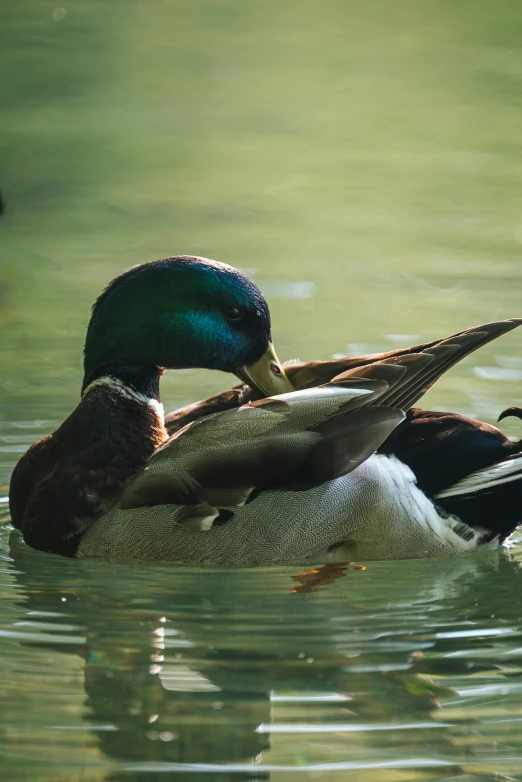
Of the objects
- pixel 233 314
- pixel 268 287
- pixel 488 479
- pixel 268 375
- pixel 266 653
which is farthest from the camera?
pixel 268 287

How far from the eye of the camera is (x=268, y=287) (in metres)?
10.0

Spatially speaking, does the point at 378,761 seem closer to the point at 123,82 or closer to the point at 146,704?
the point at 146,704

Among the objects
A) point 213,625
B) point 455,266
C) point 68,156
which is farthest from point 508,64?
point 213,625

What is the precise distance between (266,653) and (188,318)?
1.75 metres

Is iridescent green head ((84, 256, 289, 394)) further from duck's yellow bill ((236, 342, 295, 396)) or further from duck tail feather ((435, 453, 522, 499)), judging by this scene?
duck tail feather ((435, 453, 522, 499))

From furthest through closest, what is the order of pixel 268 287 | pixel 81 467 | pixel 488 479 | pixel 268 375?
pixel 268 287 < pixel 268 375 < pixel 81 467 < pixel 488 479

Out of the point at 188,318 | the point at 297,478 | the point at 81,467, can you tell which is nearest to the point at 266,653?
the point at 297,478

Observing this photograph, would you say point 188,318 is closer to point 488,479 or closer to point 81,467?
point 81,467

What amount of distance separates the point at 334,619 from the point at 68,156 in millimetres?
8655

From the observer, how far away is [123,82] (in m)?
15.7

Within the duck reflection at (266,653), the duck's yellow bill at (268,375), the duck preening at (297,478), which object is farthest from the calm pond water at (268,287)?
the duck's yellow bill at (268,375)

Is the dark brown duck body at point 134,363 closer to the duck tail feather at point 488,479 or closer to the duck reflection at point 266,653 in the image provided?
the duck reflection at point 266,653

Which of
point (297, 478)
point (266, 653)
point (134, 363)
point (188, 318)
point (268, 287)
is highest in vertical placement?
point (188, 318)

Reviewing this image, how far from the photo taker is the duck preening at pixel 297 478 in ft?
18.9
